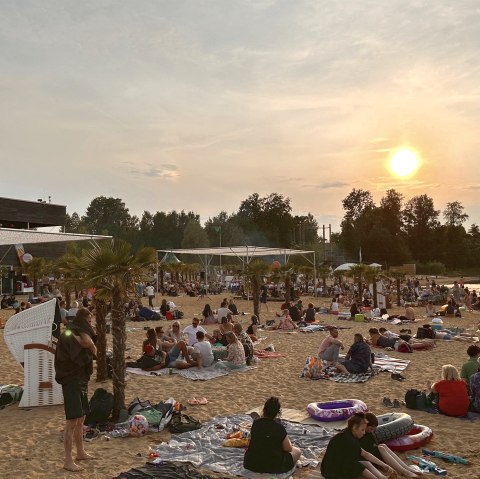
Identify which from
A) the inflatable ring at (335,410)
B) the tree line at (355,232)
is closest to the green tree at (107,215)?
the tree line at (355,232)

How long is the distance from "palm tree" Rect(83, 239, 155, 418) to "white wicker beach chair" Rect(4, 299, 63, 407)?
954mm

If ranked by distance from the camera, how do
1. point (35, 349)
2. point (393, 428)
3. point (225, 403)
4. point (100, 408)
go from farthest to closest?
point (225, 403), point (35, 349), point (100, 408), point (393, 428)

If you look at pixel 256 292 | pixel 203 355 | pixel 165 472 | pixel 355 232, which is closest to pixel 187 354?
pixel 203 355

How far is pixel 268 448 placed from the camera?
5766mm

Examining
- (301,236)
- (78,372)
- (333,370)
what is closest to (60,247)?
(333,370)

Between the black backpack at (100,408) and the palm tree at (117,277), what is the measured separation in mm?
150

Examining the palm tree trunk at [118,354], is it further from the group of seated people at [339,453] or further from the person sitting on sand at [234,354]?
the person sitting on sand at [234,354]

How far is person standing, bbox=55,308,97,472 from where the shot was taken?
6094 millimetres

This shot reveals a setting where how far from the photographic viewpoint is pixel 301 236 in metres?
92.3

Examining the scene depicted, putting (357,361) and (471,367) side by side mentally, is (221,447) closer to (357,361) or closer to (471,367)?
(471,367)

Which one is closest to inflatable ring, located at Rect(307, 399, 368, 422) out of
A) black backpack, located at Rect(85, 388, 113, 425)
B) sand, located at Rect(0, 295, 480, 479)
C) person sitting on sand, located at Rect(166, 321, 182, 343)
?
sand, located at Rect(0, 295, 480, 479)

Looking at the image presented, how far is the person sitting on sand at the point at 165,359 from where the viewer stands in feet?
37.9

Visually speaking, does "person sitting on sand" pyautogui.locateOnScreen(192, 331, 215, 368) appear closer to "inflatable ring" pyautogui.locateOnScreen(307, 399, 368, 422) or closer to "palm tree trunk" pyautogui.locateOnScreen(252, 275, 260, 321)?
"inflatable ring" pyautogui.locateOnScreen(307, 399, 368, 422)

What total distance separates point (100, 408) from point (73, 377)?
1.80 metres
